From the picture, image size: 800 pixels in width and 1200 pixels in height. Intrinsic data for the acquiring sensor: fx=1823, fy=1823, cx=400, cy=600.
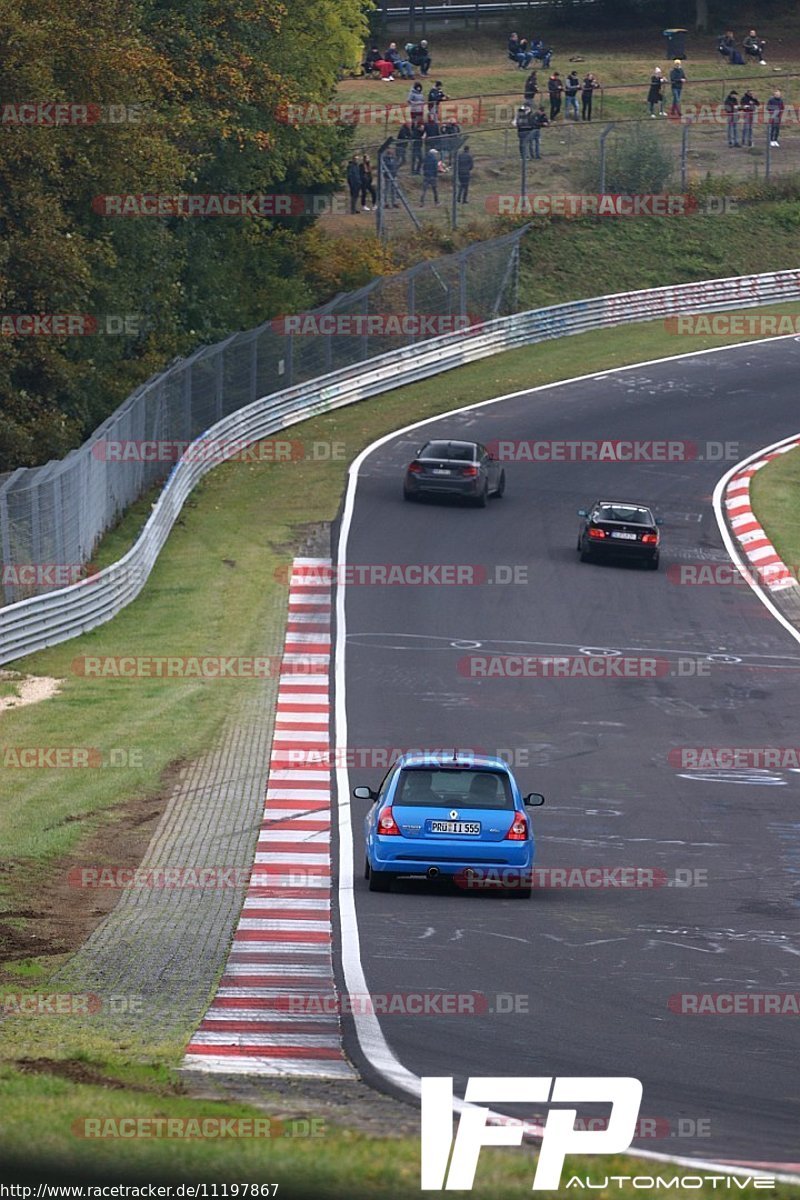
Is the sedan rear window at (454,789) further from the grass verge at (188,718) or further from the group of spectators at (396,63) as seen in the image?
the group of spectators at (396,63)

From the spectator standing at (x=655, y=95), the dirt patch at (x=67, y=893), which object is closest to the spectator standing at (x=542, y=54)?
the spectator standing at (x=655, y=95)

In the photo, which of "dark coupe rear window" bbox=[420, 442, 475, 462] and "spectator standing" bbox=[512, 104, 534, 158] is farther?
"spectator standing" bbox=[512, 104, 534, 158]

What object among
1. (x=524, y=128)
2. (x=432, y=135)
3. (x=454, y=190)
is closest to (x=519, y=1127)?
(x=454, y=190)

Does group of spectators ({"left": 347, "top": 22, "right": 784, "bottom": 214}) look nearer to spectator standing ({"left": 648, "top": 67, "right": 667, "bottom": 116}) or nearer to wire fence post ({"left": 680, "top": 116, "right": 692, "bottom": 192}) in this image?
spectator standing ({"left": 648, "top": 67, "right": 667, "bottom": 116})

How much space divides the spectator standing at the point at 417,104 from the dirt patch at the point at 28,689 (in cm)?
4225

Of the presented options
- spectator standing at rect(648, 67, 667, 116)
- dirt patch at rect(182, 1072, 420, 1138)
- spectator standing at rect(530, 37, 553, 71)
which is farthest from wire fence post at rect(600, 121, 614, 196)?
dirt patch at rect(182, 1072, 420, 1138)

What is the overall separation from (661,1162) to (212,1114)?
228 centimetres

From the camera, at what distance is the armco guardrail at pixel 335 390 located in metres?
29.2

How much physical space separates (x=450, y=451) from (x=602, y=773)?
19.2 metres

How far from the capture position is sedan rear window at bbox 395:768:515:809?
1706 cm

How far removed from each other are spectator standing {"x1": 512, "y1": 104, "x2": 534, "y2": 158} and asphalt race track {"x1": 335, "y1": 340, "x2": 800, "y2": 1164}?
14.4m

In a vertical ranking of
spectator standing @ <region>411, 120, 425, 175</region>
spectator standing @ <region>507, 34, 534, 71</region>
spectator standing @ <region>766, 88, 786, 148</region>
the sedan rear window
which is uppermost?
spectator standing @ <region>507, 34, 534, 71</region>

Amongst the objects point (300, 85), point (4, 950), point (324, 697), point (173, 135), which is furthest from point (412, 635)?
point (300, 85)

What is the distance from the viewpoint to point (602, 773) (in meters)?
22.3
